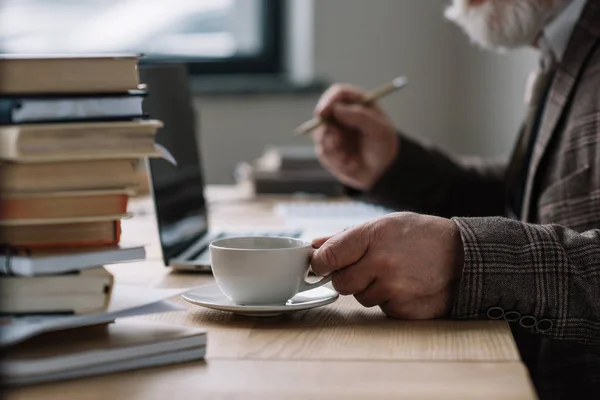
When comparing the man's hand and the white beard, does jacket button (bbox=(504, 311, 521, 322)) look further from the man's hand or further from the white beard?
the white beard

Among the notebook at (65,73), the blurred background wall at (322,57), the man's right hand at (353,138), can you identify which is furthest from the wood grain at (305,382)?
the blurred background wall at (322,57)

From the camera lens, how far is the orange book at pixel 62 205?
Result: 2.41 ft

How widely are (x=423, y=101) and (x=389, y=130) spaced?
4.51 feet

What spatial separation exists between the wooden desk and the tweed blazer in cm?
6

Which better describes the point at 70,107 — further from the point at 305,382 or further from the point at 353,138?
the point at 353,138

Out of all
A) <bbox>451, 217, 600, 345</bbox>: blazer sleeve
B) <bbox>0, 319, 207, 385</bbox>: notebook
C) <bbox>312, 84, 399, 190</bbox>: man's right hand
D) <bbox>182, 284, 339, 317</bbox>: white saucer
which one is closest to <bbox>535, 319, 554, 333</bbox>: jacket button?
<bbox>451, 217, 600, 345</bbox>: blazer sleeve

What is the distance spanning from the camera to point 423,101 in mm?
3309

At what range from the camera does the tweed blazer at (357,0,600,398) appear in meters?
0.94

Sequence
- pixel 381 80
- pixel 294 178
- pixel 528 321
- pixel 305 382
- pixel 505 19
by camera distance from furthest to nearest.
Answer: pixel 381 80, pixel 294 178, pixel 505 19, pixel 528 321, pixel 305 382

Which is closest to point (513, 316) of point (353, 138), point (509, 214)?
point (509, 214)

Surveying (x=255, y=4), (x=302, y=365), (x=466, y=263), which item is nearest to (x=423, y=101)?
(x=255, y=4)

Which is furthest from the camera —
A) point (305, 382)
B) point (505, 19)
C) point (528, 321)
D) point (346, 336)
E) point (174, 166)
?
point (505, 19)

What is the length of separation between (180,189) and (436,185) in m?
0.83

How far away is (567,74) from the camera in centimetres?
143
